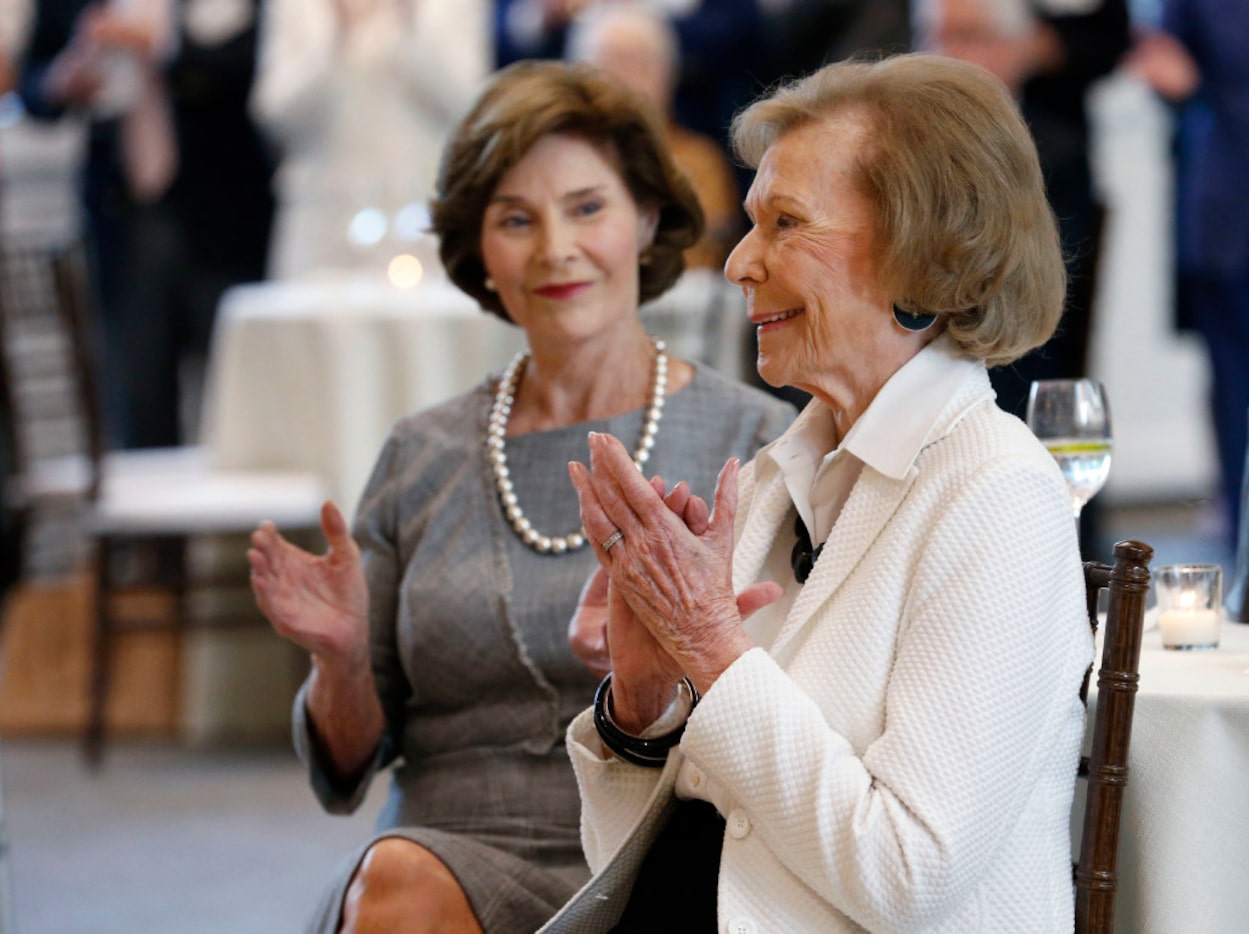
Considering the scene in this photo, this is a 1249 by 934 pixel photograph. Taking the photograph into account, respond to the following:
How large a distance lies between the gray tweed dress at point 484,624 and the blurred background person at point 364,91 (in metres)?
3.16

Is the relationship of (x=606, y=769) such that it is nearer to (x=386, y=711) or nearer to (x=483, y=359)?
(x=386, y=711)

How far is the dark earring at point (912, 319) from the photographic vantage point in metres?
1.53

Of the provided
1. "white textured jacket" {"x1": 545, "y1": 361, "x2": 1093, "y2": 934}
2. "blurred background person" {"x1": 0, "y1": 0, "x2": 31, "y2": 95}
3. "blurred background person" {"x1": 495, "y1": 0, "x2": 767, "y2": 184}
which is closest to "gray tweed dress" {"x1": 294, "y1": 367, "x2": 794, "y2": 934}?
"white textured jacket" {"x1": 545, "y1": 361, "x2": 1093, "y2": 934}

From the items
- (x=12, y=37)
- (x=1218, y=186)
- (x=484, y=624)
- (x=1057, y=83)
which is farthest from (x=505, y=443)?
(x=12, y=37)

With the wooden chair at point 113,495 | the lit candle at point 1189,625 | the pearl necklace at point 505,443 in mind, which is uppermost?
the pearl necklace at point 505,443

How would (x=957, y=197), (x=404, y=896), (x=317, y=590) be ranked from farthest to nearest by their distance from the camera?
1. (x=317, y=590)
2. (x=404, y=896)
3. (x=957, y=197)

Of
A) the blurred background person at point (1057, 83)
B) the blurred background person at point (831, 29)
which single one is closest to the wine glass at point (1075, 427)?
the blurred background person at point (1057, 83)

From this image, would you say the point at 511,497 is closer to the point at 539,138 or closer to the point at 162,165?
the point at 539,138

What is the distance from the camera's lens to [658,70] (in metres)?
5.39

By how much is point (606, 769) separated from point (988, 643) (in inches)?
17.4

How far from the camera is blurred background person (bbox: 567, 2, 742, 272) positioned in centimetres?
528

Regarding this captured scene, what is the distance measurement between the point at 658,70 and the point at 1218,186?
1.74m

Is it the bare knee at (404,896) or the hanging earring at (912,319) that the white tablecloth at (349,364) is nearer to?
the bare knee at (404,896)

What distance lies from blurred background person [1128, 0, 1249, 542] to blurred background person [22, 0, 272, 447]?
310cm
